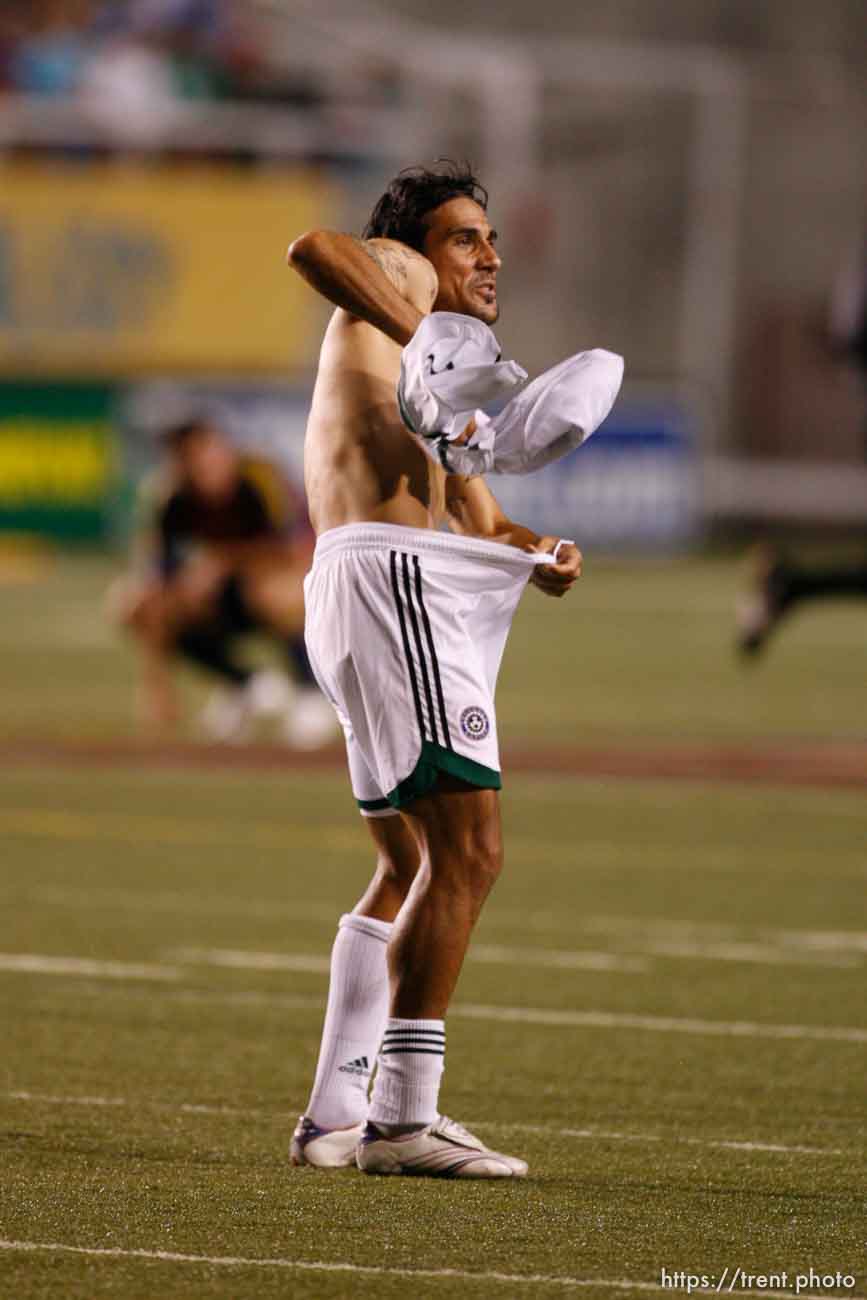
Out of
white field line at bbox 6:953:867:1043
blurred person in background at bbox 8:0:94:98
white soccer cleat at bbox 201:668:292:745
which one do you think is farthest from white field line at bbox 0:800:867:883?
blurred person in background at bbox 8:0:94:98

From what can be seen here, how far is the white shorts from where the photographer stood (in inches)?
209

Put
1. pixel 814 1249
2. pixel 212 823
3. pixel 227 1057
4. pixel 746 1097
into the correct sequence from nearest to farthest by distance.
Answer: pixel 814 1249
pixel 746 1097
pixel 227 1057
pixel 212 823

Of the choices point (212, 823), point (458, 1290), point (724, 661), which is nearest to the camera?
point (458, 1290)

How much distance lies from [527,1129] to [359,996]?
1.79 ft

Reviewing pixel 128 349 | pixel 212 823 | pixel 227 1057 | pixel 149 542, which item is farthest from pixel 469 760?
pixel 128 349

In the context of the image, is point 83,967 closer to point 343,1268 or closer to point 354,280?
point 354,280

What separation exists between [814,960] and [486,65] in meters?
24.4

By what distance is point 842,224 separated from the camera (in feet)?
108

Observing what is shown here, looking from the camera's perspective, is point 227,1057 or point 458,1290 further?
point 227,1057

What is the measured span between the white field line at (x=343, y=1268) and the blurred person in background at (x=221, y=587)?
9707mm

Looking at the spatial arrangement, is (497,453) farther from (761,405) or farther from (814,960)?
(761,405)

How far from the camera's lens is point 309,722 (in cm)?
1441

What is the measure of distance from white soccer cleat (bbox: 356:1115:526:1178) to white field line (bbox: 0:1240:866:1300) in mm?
791

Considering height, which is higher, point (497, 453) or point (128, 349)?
point (128, 349)
